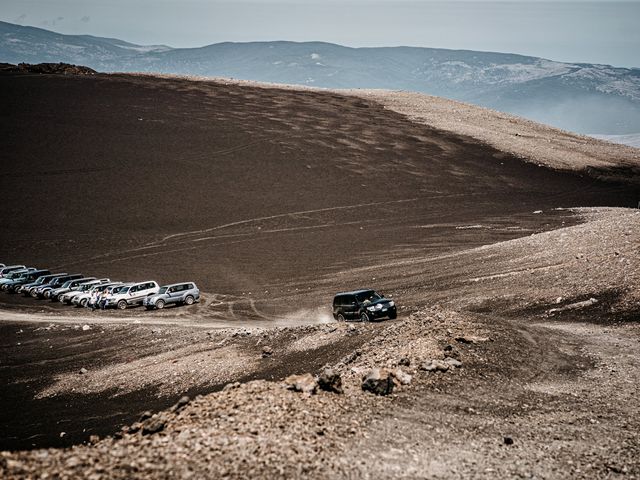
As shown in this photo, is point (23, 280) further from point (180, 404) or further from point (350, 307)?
point (180, 404)

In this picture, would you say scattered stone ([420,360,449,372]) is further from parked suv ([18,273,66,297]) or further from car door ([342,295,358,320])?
parked suv ([18,273,66,297])

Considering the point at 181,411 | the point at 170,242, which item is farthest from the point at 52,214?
the point at 181,411

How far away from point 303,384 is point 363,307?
14416mm

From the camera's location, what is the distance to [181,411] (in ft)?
46.2

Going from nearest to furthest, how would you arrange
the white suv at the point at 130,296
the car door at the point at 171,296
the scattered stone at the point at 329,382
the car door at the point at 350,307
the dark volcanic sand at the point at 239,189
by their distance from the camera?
1. the scattered stone at the point at 329,382
2. the car door at the point at 350,307
3. the car door at the point at 171,296
4. the white suv at the point at 130,296
5. the dark volcanic sand at the point at 239,189

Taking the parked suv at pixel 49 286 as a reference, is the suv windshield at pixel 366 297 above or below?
above

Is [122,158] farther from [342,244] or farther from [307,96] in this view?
[307,96]

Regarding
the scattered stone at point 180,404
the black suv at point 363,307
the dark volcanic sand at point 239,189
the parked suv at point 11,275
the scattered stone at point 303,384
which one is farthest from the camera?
the dark volcanic sand at point 239,189

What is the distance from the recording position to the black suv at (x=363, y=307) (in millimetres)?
29234

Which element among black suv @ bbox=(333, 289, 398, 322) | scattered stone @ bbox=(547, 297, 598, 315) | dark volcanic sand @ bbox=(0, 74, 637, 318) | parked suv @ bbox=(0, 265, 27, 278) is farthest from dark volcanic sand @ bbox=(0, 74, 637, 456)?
scattered stone @ bbox=(547, 297, 598, 315)

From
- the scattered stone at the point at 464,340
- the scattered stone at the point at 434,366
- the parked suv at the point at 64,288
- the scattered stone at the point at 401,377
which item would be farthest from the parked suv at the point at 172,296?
the scattered stone at the point at 401,377

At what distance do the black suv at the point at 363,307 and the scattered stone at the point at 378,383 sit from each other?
13234mm

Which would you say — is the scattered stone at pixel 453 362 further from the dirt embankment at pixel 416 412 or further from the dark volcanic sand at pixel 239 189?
the dark volcanic sand at pixel 239 189

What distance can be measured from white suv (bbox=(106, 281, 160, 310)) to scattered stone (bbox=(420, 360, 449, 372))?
2694cm
